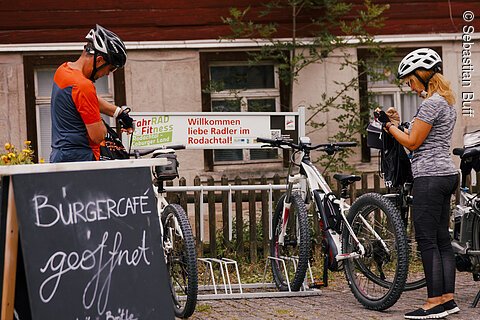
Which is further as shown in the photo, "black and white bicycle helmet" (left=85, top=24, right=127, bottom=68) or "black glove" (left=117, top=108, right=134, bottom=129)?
"black glove" (left=117, top=108, right=134, bottom=129)

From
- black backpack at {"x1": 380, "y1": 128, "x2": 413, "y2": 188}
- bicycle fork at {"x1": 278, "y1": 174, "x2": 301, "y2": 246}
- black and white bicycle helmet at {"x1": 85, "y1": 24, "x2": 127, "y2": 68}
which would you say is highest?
black and white bicycle helmet at {"x1": 85, "y1": 24, "x2": 127, "y2": 68}

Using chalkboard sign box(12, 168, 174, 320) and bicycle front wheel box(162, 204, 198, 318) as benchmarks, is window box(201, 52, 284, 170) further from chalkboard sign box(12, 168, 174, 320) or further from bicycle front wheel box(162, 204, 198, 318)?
chalkboard sign box(12, 168, 174, 320)

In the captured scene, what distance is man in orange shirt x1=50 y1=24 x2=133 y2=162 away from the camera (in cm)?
670

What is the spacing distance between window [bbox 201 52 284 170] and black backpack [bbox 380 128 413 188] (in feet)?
18.5

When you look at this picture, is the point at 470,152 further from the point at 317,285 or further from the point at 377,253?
the point at 317,285

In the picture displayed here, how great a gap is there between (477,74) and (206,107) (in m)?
3.83

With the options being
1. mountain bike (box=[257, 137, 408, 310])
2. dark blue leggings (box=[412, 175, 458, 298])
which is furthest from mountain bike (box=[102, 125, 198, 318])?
dark blue leggings (box=[412, 175, 458, 298])

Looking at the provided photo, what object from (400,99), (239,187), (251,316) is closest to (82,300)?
(251,316)

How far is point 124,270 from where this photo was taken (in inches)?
221

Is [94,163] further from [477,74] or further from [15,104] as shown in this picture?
[477,74]

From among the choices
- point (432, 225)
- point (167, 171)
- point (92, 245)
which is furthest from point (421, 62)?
point (92, 245)

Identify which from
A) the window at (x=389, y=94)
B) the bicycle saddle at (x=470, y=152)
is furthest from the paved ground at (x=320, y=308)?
the window at (x=389, y=94)

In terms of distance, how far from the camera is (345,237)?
7.85m

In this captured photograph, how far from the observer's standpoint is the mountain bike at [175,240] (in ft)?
23.0
